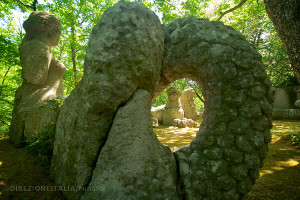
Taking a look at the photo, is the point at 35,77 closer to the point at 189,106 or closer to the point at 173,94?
the point at 173,94

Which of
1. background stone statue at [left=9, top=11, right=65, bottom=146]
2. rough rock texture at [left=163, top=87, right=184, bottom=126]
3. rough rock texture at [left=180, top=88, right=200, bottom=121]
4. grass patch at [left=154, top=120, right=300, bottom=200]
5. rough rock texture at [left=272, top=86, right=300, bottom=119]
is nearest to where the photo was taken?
grass patch at [left=154, top=120, right=300, bottom=200]

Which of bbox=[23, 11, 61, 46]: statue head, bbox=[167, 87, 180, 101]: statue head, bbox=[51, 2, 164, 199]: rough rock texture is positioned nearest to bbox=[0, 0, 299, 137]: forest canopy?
bbox=[23, 11, 61, 46]: statue head

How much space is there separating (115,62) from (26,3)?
9.17 metres

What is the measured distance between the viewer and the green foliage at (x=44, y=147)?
1.99 meters

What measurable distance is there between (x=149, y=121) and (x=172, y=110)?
271 inches

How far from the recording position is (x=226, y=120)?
5.22 ft

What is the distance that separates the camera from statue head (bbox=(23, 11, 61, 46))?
3.83 metres

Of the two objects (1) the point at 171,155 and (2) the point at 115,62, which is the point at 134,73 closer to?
(2) the point at 115,62

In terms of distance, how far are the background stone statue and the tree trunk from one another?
4361 millimetres

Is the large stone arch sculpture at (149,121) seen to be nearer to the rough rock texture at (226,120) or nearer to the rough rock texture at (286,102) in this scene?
the rough rock texture at (226,120)

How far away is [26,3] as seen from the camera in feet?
23.6

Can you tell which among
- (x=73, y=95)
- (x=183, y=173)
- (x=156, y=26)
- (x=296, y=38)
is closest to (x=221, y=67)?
(x=156, y=26)

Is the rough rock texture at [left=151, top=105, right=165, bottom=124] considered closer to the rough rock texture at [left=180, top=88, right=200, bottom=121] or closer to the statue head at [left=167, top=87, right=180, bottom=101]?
the statue head at [left=167, top=87, right=180, bottom=101]

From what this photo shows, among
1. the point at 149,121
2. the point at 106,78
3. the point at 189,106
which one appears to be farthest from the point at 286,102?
the point at 106,78
